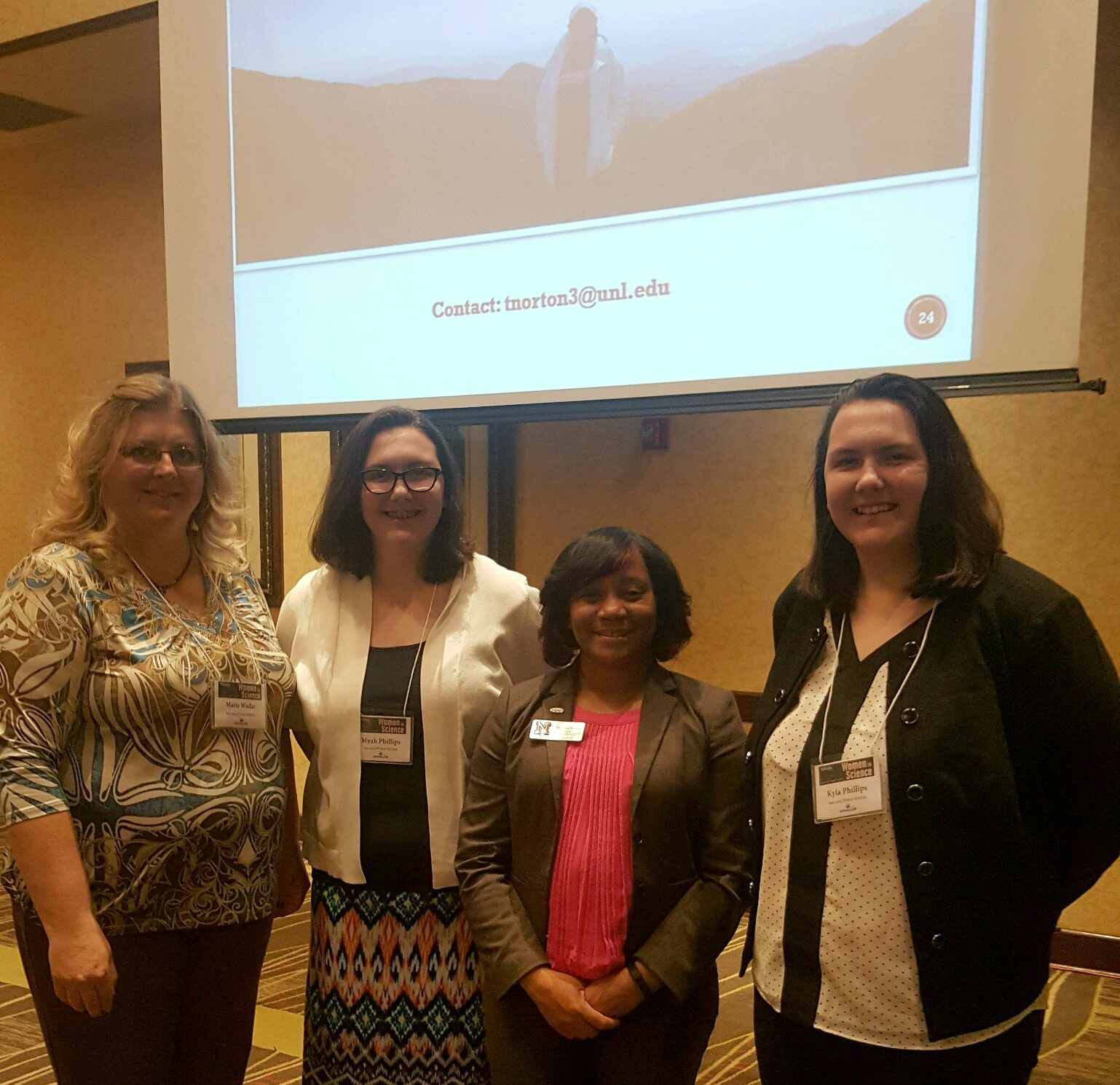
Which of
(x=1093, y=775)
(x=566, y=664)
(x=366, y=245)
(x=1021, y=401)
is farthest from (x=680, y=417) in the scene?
(x=1093, y=775)

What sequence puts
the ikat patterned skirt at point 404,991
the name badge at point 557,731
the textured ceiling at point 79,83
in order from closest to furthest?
the name badge at point 557,731 < the ikat patterned skirt at point 404,991 < the textured ceiling at point 79,83

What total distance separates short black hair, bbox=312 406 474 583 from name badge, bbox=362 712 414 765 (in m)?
0.28

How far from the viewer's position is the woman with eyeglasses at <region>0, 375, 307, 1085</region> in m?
1.40

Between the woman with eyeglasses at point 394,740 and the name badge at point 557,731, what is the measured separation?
0.56 feet

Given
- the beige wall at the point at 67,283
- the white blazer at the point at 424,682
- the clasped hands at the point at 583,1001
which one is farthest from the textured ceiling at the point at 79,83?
the clasped hands at the point at 583,1001

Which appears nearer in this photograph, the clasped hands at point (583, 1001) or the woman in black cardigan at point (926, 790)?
the woman in black cardigan at point (926, 790)

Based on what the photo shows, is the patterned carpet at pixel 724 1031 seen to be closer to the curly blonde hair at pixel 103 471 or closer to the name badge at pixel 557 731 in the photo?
the name badge at pixel 557 731

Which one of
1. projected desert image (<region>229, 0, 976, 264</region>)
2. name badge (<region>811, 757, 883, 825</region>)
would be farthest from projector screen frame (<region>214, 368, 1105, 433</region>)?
name badge (<region>811, 757, 883, 825</region>)

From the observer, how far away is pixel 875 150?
6.63ft

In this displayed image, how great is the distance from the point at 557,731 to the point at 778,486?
80.8 inches

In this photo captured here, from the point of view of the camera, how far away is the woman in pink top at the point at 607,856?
1441 mm

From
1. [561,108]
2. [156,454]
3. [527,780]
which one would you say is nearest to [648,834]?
[527,780]

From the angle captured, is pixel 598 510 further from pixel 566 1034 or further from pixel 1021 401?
pixel 566 1034

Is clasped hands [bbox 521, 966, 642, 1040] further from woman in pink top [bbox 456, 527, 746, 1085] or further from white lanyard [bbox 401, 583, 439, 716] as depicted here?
white lanyard [bbox 401, 583, 439, 716]
